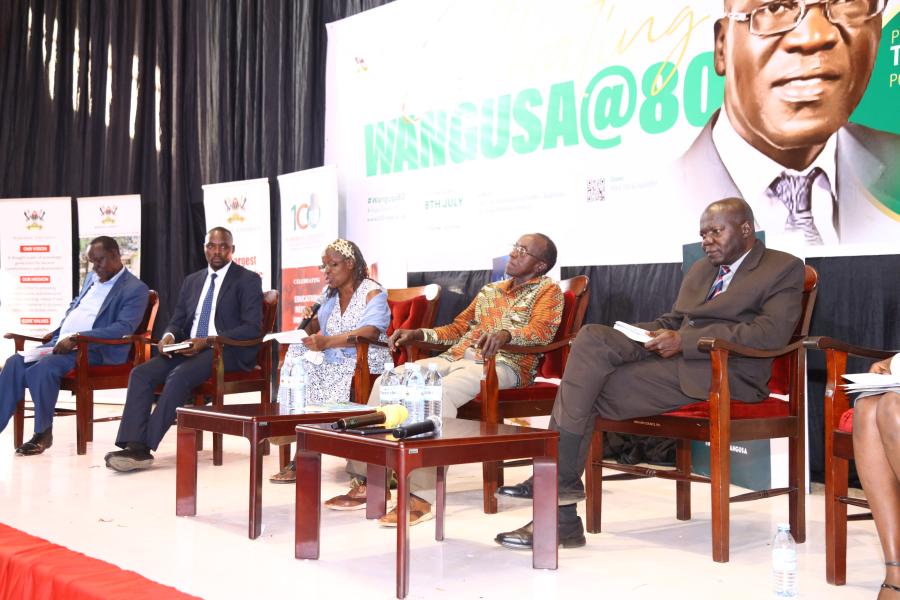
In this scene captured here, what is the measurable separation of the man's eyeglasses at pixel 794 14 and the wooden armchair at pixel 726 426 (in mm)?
1128

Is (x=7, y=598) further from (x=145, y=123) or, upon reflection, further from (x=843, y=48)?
(x=145, y=123)

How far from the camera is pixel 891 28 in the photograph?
3.57 m

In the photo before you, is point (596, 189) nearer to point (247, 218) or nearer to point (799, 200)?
point (799, 200)

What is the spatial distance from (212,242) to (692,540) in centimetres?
300

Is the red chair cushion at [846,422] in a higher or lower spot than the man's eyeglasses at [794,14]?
lower

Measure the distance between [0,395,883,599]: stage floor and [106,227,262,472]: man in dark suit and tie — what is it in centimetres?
25

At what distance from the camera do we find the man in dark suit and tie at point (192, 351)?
15.0 feet

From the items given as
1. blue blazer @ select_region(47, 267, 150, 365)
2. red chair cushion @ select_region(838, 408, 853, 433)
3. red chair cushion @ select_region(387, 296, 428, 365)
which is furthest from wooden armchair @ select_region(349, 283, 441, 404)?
red chair cushion @ select_region(838, 408, 853, 433)

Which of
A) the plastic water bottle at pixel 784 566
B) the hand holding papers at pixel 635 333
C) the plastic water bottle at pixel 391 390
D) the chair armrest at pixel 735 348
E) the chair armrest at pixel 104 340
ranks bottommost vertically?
the plastic water bottle at pixel 784 566

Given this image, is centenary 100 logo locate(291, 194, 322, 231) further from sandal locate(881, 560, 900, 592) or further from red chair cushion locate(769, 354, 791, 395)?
sandal locate(881, 560, 900, 592)

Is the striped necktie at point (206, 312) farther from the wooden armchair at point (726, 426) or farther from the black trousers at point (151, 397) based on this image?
the wooden armchair at point (726, 426)

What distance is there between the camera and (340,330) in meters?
4.37

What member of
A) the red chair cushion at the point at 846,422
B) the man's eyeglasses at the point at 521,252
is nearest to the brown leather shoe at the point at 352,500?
the man's eyeglasses at the point at 521,252

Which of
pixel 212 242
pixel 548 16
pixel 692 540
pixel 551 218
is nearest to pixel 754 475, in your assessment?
pixel 692 540
